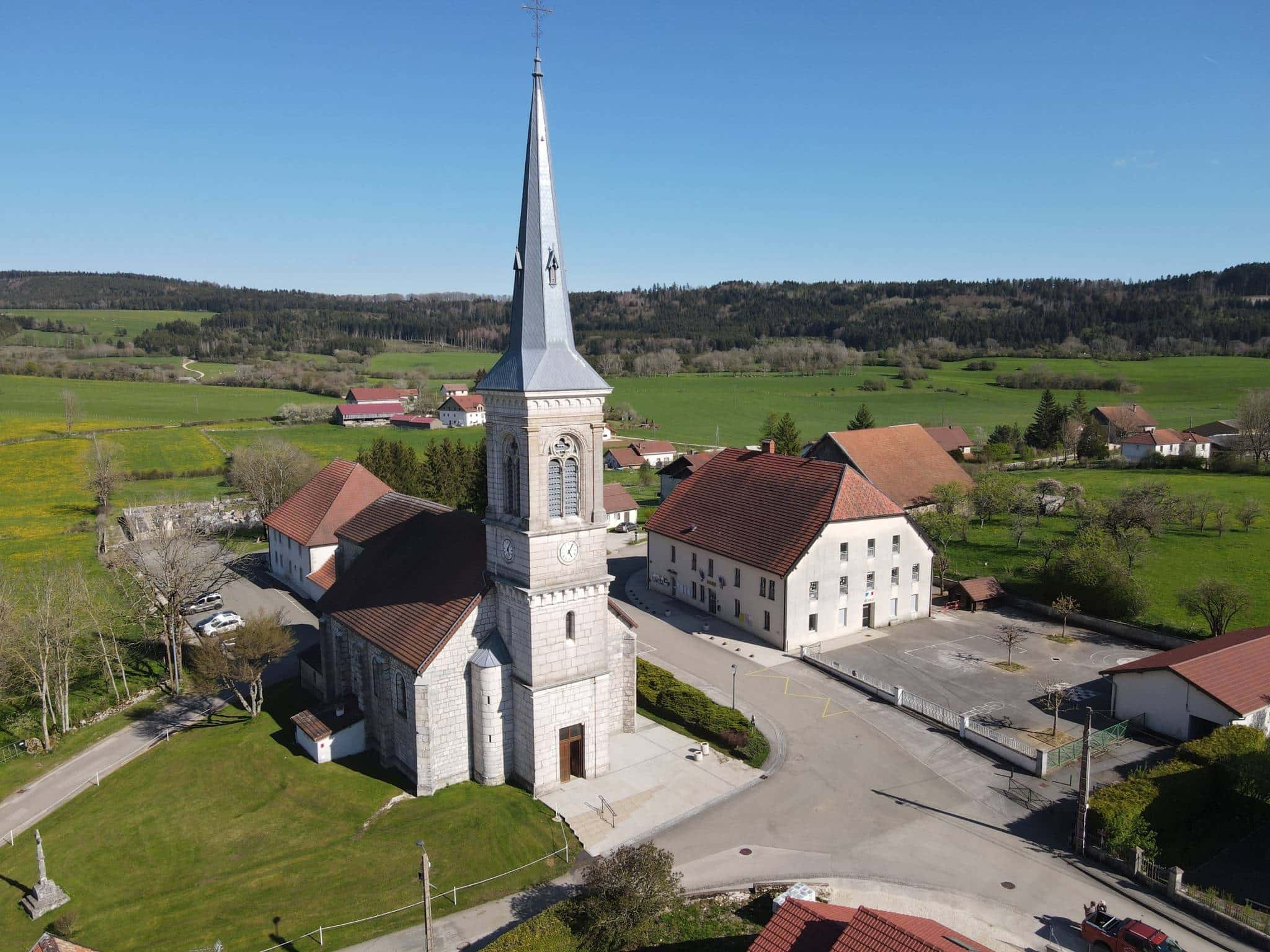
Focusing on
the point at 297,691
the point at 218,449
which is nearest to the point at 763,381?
the point at 218,449

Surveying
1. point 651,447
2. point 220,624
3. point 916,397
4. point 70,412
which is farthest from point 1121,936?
point 916,397

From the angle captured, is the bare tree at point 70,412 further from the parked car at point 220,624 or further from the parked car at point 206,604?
the parked car at point 220,624

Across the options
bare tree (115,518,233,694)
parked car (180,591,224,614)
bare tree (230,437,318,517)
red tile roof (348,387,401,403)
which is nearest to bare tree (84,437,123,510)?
bare tree (230,437,318,517)

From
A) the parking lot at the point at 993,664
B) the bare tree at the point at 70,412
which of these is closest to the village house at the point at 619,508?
the parking lot at the point at 993,664

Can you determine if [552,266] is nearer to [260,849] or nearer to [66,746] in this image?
[260,849]

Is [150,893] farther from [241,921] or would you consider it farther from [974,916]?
[974,916]

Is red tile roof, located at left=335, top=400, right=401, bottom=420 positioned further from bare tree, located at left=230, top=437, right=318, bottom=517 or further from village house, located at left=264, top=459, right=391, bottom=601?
village house, located at left=264, top=459, right=391, bottom=601


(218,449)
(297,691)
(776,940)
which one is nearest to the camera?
(776,940)

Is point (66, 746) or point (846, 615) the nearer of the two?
point (66, 746)
